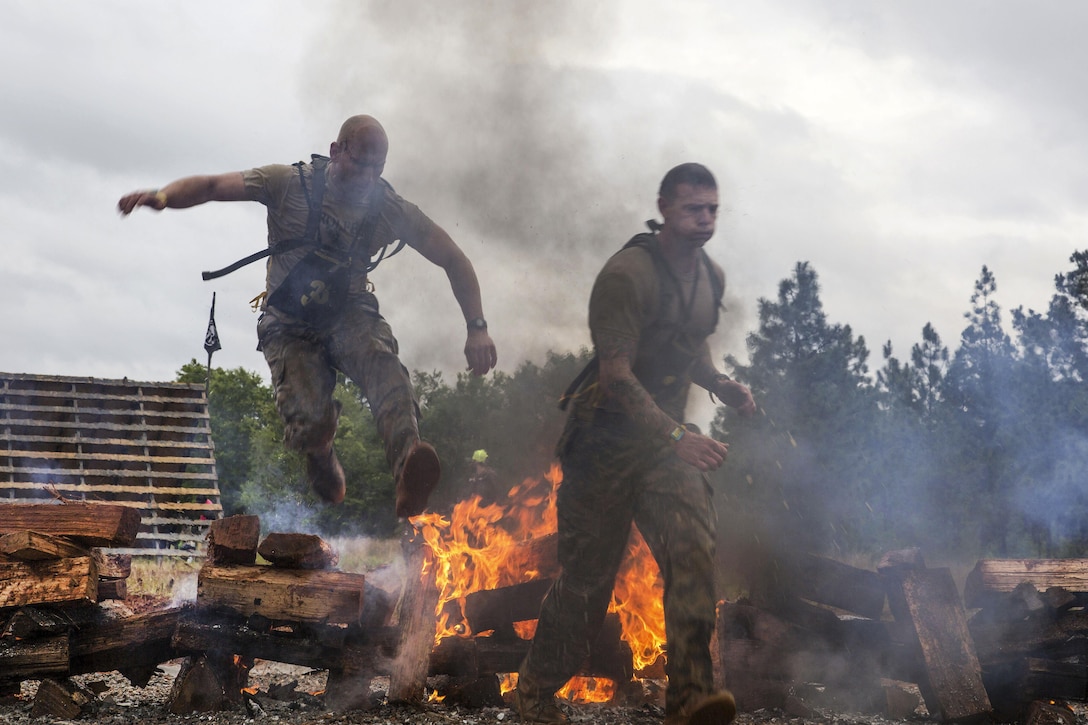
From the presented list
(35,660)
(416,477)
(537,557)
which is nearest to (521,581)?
(537,557)

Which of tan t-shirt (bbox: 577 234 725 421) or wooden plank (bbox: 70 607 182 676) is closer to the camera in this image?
tan t-shirt (bbox: 577 234 725 421)

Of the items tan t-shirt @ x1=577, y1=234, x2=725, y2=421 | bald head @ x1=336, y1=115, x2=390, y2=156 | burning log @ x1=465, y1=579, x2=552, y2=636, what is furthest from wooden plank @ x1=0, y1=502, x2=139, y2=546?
tan t-shirt @ x1=577, y1=234, x2=725, y2=421

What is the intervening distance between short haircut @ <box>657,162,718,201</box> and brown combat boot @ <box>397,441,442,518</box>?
77.5 inches

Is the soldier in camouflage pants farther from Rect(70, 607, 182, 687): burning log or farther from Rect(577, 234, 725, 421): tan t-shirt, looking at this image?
Rect(70, 607, 182, 687): burning log

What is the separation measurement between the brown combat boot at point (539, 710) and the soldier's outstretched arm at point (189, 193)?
343cm

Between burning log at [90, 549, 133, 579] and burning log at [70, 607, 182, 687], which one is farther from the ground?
burning log at [90, 549, 133, 579]

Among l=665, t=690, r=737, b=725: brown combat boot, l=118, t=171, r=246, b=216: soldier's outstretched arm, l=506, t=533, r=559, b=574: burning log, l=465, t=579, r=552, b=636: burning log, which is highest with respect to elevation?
l=118, t=171, r=246, b=216: soldier's outstretched arm

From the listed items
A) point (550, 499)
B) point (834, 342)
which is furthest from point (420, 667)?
point (834, 342)

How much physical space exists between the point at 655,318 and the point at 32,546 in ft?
12.8

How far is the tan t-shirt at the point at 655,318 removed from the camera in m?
4.70

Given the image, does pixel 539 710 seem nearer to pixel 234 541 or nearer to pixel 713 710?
pixel 713 710

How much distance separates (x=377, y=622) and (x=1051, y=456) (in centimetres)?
2138

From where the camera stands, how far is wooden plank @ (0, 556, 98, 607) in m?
5.75

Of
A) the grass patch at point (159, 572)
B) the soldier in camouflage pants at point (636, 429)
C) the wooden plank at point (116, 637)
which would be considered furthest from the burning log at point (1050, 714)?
the grass patch at point (159, 572)
